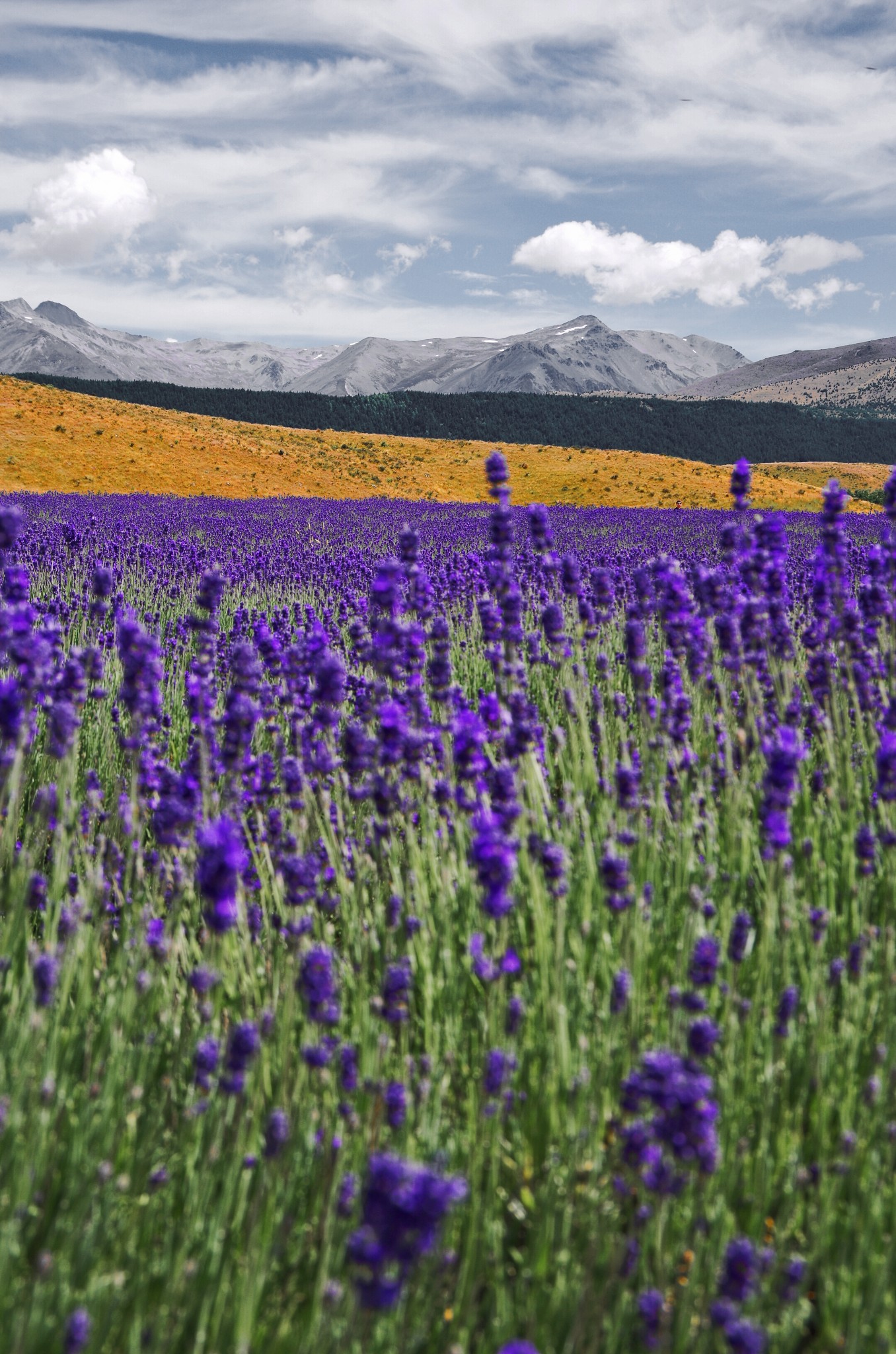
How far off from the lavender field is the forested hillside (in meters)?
53.5

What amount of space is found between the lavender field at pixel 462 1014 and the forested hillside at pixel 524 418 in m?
53.5

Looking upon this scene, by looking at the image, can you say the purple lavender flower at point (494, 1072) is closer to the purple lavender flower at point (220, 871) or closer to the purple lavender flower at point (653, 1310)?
the purple lavender flower at point (653, 1310)

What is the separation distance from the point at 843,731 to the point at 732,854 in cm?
118

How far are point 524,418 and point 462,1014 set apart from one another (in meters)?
64.8

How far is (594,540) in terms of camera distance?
1580 cm

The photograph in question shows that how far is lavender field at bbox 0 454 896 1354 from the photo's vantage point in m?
1.34

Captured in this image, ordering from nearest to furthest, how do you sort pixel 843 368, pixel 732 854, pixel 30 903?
1. pixel 30 903
2. pixel 732 854
3. pixel 843 368

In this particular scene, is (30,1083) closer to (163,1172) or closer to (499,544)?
(163,1172)

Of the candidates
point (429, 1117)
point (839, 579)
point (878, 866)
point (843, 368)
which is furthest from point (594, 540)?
point (843, 368)

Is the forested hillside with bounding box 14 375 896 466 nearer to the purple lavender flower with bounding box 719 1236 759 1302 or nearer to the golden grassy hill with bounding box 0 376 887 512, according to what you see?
the golden grassy hill with bounding box 0 376 887 512

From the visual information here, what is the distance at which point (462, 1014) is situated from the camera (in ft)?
7.26

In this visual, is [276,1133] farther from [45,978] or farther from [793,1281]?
[793,1281]

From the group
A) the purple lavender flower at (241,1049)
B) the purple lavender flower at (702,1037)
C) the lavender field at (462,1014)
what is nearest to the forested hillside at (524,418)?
the lavender field at (462,1014)

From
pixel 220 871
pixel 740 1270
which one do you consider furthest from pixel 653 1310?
pixel 220 871
